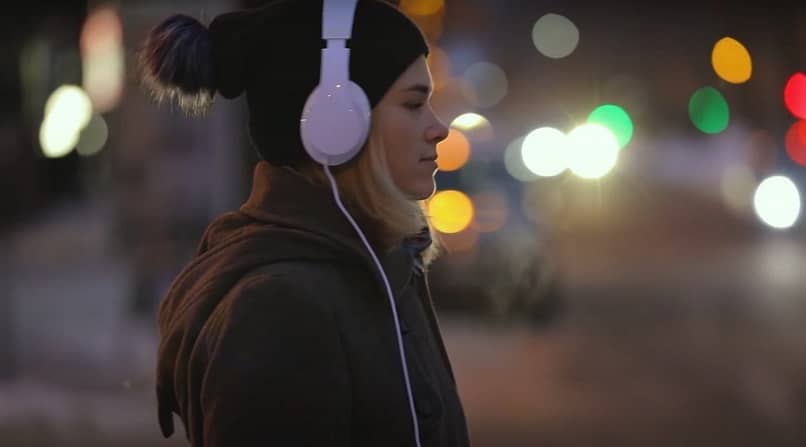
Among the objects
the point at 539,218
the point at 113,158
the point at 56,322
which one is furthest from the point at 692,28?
the point at 56,322

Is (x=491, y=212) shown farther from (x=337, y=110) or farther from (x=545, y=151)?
(x=337, y=110)

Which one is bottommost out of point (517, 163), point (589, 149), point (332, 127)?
point (517, 163)

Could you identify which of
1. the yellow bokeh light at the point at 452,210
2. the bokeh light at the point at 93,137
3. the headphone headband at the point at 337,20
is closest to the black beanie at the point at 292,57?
the headphone headband at the point at 337,20

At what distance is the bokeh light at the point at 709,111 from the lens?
28.5 ft

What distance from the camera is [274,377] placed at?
1340 millimetres

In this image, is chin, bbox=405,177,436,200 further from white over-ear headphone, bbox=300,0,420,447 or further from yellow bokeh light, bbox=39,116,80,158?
yellow bokeh light, bbox=39,116,80,158

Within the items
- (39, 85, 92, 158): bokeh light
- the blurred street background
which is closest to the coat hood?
the blurred street background

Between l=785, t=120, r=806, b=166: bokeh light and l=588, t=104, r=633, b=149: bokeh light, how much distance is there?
1185 millimetres

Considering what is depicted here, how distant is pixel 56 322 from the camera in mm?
6996

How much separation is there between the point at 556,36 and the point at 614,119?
86 cm

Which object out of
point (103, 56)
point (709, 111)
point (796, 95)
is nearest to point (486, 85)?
point (709, 111)

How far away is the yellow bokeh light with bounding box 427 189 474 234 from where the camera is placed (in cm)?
780

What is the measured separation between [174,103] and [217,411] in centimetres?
52

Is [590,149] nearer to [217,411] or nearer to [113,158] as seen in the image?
[113,158]
